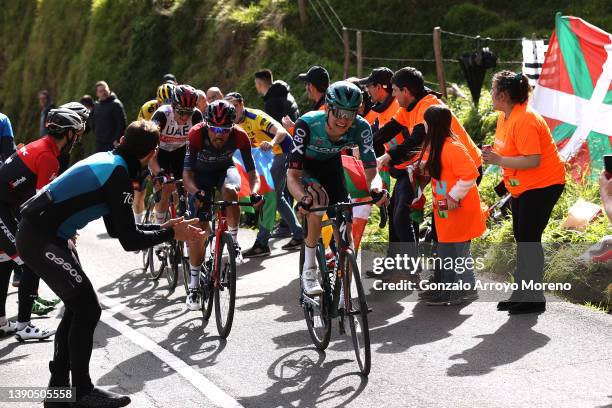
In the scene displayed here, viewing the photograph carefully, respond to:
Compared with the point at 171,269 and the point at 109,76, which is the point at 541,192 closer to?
the point at 171,269

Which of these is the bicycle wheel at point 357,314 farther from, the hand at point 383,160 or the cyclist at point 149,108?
the cyclist at point 149,108

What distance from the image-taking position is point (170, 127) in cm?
1073

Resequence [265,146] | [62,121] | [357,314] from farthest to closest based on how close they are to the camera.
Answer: [265,146]
[62,121]
[357,314]

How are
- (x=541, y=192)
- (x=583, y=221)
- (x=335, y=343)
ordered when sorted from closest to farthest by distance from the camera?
(x=335, y=343) → (x=541, y=192) → (x=583, y=221)

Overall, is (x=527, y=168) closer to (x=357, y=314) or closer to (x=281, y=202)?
(x=357, y=314)

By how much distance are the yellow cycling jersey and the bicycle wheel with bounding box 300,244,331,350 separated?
13.5 feet

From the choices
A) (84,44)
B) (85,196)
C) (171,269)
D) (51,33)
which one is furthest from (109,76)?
(85,196)

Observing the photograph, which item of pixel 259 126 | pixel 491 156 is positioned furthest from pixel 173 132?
pixel 491 156

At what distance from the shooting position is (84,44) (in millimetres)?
30188

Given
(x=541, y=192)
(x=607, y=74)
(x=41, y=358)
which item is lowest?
(x=41, y=358)

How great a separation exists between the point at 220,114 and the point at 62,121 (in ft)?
5.20

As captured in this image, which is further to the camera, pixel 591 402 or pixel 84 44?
pixel 84 44

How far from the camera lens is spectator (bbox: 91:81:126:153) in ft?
59.3

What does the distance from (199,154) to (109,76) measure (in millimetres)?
18720
